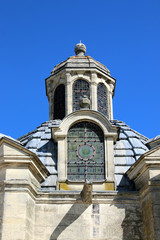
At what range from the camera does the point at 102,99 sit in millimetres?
24719

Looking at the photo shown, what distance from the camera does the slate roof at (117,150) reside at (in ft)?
61.7

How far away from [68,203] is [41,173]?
1.62 m

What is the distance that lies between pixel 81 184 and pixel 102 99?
23.9 feet

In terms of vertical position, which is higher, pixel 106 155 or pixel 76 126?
pixel 76 126

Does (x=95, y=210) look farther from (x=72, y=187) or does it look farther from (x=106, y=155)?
(x=106, y=155)

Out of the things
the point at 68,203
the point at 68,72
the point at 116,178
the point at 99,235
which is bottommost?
the point at 99,235

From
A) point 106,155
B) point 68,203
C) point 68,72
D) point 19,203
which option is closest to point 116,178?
point 106,155

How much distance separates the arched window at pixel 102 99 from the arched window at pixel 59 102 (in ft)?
6.12

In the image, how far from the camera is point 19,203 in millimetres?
16656

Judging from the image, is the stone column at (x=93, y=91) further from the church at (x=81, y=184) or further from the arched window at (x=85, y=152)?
the arched window at (x=85, y=152)

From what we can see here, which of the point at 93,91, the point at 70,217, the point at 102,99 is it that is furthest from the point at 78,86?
the point at 70,217

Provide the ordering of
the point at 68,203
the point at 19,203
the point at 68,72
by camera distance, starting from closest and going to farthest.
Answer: the point at 19,203 < the point at 68,203 < the point at 68,72

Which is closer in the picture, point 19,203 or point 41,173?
point 19,203

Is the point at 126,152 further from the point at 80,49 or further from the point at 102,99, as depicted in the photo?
the point at 80,49
